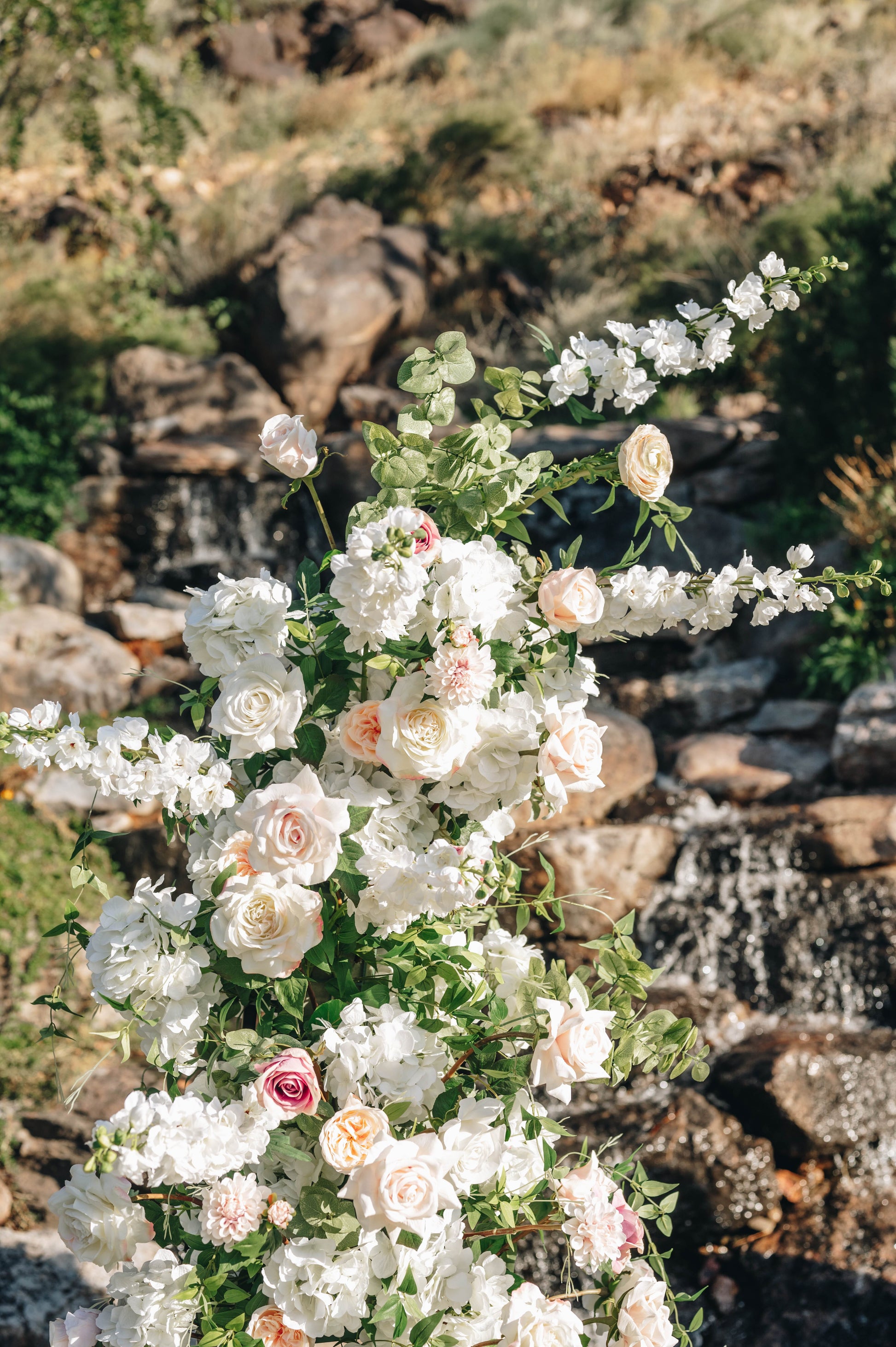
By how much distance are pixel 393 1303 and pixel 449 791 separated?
2.44 ft

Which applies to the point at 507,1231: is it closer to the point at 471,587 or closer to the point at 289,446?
the point at 471,587

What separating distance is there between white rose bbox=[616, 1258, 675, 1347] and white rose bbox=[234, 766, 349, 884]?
2.94 feet

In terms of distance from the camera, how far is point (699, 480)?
8.54m

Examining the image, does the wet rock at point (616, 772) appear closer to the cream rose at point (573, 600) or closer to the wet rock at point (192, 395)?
the cream rose at point (573, 600)

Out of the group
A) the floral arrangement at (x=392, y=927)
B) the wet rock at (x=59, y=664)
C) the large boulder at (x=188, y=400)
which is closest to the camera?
the floral arrangement at (x=392, y=927)

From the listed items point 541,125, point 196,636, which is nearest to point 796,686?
point 196,636

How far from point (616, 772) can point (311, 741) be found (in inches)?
170

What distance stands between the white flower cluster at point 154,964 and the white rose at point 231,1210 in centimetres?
23

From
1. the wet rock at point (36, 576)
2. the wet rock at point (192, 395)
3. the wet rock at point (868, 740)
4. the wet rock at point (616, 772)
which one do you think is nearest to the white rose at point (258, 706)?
the wet rock at point (616, 772)

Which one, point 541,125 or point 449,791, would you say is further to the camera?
point 541,125

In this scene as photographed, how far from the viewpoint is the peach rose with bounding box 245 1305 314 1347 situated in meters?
1.58

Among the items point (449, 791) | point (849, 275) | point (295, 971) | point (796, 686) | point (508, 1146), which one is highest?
point (449, 791)

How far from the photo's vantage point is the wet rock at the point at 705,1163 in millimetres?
3734

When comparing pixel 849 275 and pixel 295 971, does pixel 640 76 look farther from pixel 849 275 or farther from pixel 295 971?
pixel 295 971
